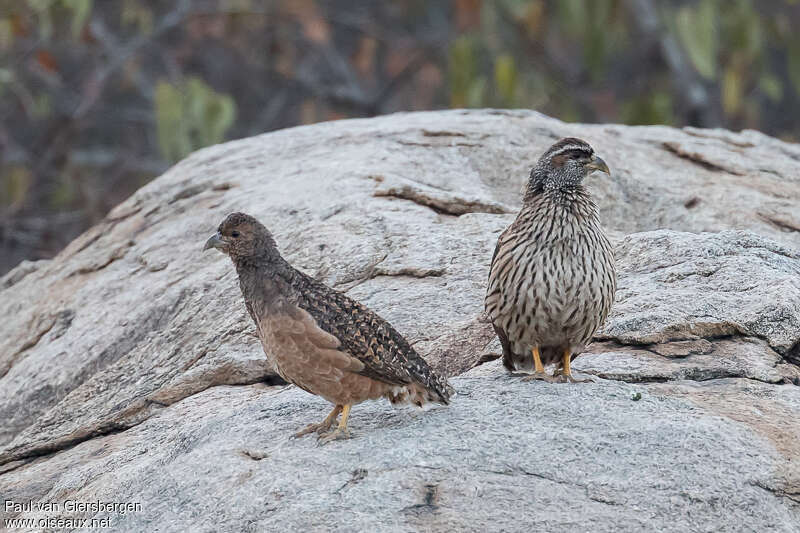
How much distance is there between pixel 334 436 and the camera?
17.9ft

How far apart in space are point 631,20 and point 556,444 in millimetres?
14844

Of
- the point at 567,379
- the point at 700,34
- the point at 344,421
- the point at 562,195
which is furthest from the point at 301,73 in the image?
the point at 344,421

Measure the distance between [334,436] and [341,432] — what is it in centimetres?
4

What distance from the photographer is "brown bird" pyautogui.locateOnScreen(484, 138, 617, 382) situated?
19.4 ft

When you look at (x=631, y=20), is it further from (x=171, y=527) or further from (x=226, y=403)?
(x=171, y=527)

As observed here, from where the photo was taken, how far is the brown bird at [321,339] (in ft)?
17.8

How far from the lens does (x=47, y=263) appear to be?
9602 millimetres

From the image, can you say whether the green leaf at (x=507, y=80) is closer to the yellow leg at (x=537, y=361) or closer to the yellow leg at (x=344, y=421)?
the yellow leg at (x=537, y=361)

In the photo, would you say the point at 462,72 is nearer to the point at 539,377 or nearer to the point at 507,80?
the point at 507,80

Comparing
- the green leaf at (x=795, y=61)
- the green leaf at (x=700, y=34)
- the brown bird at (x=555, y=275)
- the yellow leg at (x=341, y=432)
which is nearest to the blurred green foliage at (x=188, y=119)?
the green leaf at (x=700, y=34)

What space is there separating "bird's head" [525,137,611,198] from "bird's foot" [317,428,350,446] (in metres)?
1.80

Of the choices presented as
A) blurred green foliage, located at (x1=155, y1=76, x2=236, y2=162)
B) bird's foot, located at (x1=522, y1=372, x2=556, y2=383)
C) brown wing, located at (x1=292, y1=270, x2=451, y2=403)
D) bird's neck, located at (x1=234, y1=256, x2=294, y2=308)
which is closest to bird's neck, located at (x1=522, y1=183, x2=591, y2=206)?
bird's foot, located at (x1=522, y1=372, x2=556, y2=383)

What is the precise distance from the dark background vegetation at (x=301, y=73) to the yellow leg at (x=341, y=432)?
24.0ft

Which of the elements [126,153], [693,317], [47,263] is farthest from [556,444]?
[126,153]
